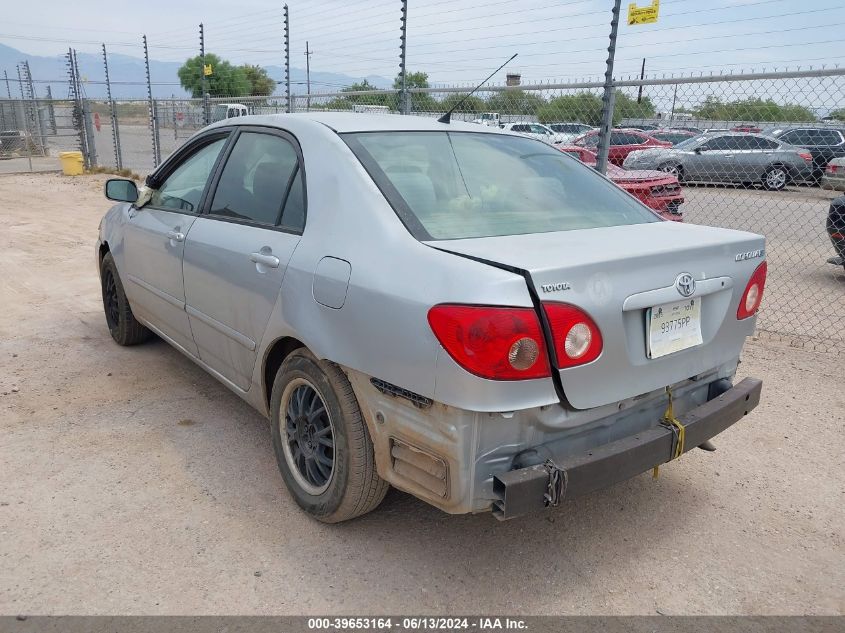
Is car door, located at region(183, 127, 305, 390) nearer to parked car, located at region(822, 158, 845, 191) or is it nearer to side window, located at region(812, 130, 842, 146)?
parked car, located at region(822, 158, 845, 191)

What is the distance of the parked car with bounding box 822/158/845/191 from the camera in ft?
28.6

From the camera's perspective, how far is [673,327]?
8.18 feet

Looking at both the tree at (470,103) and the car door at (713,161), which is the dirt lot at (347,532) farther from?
the car door at (713,161)

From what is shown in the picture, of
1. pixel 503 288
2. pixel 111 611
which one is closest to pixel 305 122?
pixel 503 288

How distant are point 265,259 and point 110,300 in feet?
9.23

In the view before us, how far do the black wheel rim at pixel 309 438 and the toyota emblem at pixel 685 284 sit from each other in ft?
4.67

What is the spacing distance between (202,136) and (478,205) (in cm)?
197

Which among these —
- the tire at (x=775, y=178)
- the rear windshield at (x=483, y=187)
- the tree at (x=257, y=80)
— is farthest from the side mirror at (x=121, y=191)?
the tree at (x=257, y=80)

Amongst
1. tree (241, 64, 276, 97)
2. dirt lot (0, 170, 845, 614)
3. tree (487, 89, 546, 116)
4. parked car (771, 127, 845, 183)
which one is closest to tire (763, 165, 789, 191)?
parked car (771, 127, 845, 183)

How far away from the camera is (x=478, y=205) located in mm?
2896

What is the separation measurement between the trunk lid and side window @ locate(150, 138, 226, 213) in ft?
6.35

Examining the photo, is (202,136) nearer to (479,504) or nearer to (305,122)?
(305,122)

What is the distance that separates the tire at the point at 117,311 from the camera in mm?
4891

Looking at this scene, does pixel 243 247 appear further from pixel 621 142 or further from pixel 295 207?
pixel 621 142
